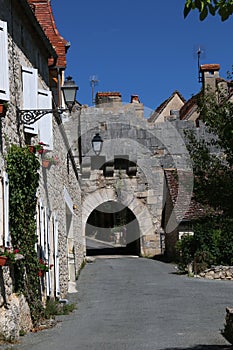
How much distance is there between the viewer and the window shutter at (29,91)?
9.90m

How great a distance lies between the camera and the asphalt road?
8016 millimetres

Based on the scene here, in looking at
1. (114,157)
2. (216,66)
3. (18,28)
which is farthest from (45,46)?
(216,66)

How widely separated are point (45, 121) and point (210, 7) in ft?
24.0

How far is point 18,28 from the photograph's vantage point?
986cm

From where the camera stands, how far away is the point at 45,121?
37.8 ft

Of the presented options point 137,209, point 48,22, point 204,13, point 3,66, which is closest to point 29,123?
point 3,66

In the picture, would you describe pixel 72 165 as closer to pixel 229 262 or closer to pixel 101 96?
pixel 229 262

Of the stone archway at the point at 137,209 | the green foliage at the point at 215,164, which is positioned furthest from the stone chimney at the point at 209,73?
the green foliage at the point at 215,164

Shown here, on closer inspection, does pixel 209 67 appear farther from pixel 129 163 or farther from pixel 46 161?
pixel 46 161

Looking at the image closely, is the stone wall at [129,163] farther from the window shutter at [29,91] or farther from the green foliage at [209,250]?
the window shutter at [29,91]

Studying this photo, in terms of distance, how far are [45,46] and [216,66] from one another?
A: 68.6 ft

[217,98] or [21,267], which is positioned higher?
[217,98]

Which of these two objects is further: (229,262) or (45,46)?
(229,262)

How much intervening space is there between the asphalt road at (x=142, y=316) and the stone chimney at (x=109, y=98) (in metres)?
9.03
